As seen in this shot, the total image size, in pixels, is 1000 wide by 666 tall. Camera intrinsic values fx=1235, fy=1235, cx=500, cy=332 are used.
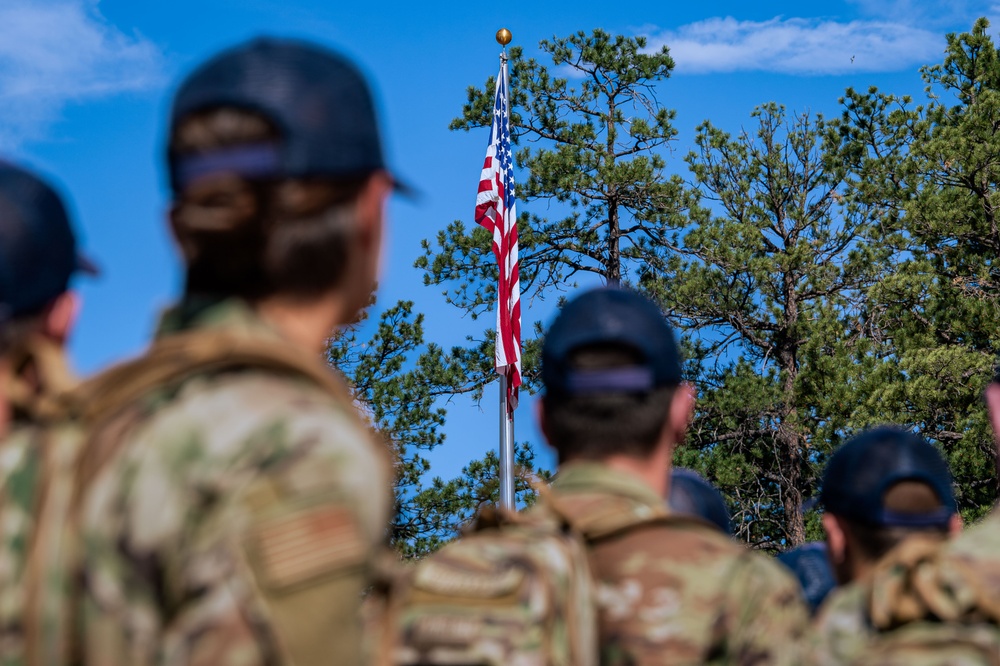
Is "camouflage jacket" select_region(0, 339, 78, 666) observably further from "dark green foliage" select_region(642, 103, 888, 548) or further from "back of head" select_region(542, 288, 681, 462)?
"dark green foliage" select_region(642, 103, 888, 548)

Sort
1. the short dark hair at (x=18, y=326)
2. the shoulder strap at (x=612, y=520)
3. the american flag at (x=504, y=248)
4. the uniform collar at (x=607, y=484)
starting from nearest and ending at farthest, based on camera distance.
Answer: the short dark hair at (x=18, y=326), the shoulder strap at (x=612, y=520), the uniform collar at (x=607, y=484), the american flag at (x=504, y=248)

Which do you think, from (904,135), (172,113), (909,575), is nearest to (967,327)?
(904,135)

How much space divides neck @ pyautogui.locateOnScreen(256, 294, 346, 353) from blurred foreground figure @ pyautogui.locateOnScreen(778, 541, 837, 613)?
339 cm

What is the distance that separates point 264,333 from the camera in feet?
5.32

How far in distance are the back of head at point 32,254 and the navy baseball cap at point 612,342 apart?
41.8 inches

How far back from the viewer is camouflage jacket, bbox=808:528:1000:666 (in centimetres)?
263

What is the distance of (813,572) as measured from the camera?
16.1 feet

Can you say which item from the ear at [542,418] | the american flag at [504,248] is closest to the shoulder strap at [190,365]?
the ear at [542,418]

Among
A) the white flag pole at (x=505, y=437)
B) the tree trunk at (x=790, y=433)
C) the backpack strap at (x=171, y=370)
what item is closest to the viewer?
the backpack strap at (x=171, y=370)

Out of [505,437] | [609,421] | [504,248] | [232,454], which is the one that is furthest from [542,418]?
[504,248]

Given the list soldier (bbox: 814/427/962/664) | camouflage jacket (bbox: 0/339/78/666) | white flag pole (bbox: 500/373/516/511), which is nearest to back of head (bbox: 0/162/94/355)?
camouflage jacket (bbox: 0/339/78/666)

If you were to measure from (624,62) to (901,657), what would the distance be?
1058 inches

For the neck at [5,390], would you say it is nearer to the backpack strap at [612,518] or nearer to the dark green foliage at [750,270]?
the backpack strap at [612,518]

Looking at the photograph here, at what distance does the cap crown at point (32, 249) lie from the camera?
2328mm
